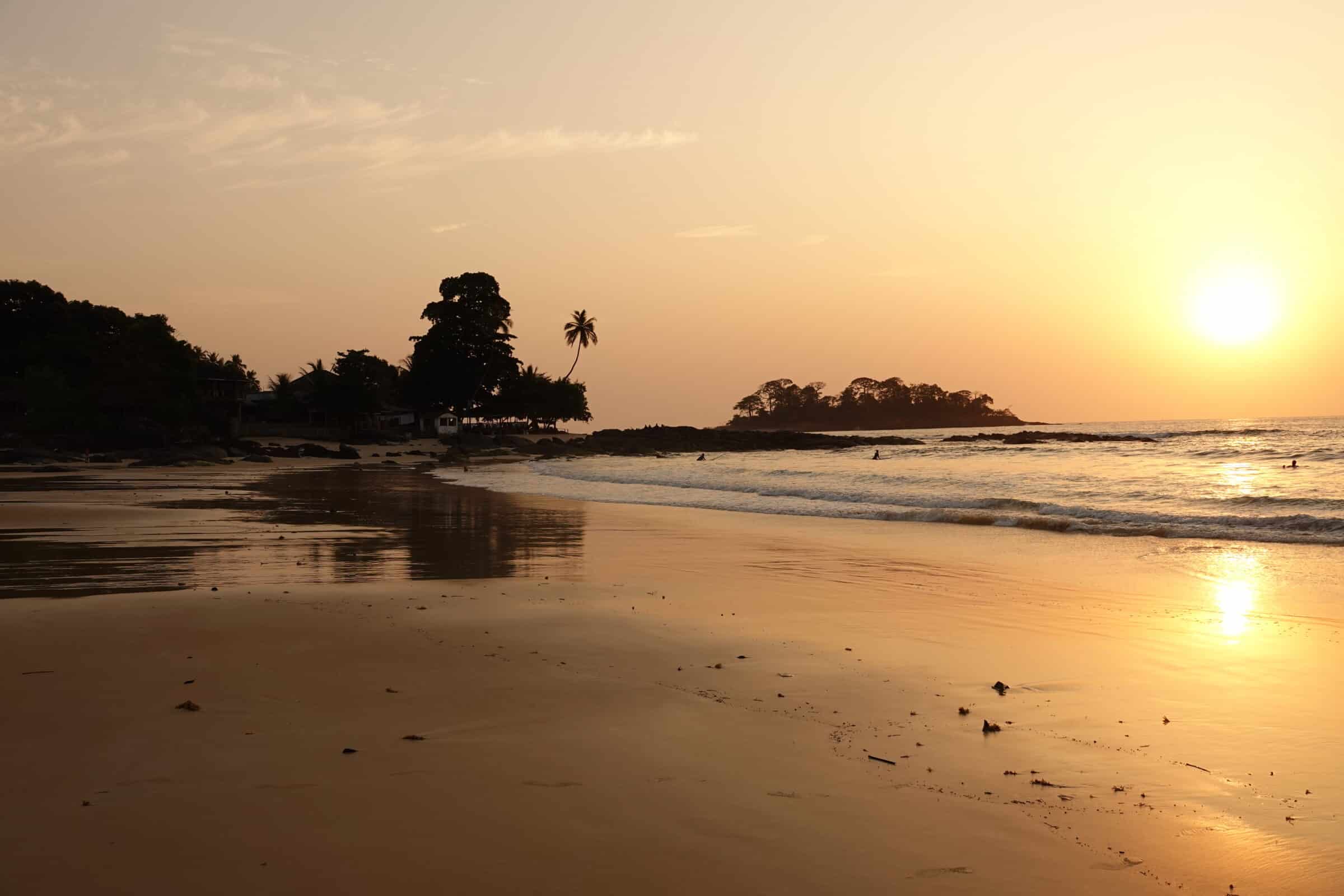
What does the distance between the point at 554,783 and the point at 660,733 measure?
3.49ft

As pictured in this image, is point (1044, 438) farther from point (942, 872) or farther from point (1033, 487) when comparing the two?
point (942, 872)

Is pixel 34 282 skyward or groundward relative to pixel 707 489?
skyward

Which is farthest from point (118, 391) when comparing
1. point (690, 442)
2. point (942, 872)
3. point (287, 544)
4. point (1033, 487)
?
point (942, 872)

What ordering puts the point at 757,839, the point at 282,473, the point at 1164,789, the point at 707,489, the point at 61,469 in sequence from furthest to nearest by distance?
1. the point at 282,473
2. the point at 61,469
3. the point at 707,489
4. the point at 1164,789
5. the point at 757,839

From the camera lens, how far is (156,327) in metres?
54.7

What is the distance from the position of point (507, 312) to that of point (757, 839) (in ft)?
295

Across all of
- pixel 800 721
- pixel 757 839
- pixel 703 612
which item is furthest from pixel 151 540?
pixel 757 839

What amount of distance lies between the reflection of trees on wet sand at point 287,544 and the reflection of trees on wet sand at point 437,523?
51 millimetres

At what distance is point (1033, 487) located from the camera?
31234 millimetres

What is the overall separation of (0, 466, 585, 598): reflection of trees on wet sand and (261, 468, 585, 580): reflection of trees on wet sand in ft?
0.17

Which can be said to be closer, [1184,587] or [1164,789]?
[1164,789]

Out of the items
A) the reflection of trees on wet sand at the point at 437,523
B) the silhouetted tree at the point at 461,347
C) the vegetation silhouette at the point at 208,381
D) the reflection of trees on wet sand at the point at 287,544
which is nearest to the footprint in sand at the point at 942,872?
the reflection of trees on wet sand at the point at 287,544

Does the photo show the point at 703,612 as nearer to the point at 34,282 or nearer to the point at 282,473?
the point at 282,473

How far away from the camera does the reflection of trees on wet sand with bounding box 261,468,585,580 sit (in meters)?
14.1
